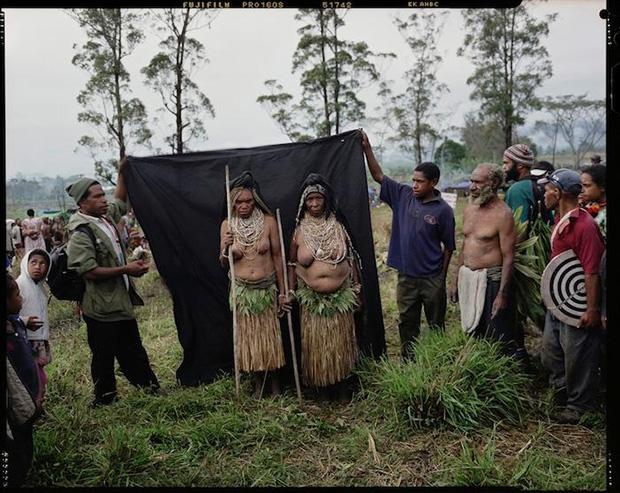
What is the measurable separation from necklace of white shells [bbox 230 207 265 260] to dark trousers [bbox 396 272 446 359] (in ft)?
3.84

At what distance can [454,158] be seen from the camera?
28516 millimetres

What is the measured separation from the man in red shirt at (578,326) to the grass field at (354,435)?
0.15 m

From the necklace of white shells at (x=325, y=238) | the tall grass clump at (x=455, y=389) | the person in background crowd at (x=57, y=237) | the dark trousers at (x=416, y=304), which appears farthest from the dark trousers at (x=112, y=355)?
the dark trousers at (x=416, y=304)

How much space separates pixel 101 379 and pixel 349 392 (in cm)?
180

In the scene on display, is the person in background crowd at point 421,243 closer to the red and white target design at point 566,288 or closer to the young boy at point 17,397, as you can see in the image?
the red and white target design at point 566,288

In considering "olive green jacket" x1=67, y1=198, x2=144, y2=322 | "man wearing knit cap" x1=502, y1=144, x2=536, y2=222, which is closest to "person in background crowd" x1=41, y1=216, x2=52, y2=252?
"olive green jacket" x1=67, y1=198, x2=144, y2=322

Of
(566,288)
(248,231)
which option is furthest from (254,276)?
(566,288)

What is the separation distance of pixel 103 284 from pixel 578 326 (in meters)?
3.04

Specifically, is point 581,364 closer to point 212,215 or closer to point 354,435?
point 354,435

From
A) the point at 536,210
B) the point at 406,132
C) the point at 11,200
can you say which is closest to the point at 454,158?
the point at 406,132

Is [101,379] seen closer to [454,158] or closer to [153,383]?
[153,383]

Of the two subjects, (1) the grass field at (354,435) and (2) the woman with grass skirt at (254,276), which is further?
(2) the woman with grass skirt at (254,276)

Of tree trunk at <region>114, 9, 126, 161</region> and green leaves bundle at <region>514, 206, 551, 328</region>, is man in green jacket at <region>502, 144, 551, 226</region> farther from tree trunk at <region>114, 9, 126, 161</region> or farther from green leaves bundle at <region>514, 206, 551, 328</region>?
tree trunk at <region>114, 9, 126, 161</region>

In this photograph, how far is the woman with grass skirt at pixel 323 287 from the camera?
3.24 metres
